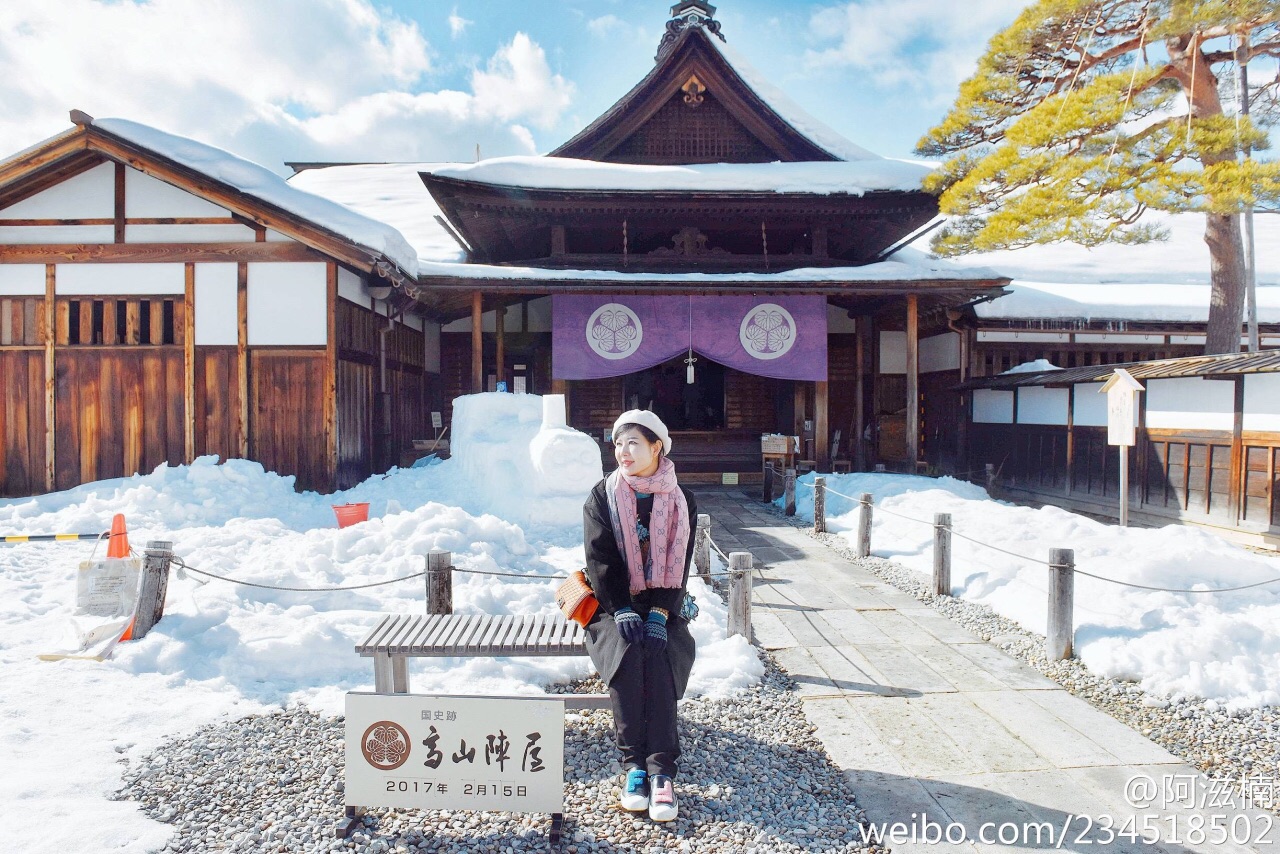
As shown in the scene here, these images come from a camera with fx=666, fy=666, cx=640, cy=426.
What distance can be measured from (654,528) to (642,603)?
1.18ft

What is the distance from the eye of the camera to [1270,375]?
→ 750 centimetres

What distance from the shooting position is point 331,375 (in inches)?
373

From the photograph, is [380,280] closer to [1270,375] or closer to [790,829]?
[790,829]

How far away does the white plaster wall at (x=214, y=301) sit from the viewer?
9.40 meters

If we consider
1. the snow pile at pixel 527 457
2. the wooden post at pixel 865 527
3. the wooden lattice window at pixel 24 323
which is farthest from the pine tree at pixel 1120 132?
the wooden lattice window at pixel 24 323

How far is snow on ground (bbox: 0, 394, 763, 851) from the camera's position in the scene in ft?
10.4

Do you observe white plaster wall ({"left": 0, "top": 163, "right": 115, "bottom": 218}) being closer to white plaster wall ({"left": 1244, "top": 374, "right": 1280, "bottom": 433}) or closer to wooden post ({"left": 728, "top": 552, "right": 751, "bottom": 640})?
wooden post ({"left": 728, "top": 552, "right": 751, "bottom": 640})

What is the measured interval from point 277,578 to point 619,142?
1186 centimetres

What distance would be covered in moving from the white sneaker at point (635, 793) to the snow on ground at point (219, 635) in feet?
3.91

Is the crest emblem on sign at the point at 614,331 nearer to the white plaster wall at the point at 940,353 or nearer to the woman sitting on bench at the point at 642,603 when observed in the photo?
the white plaster wall at the point at 940,353

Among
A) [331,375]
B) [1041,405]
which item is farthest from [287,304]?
[1041,405]

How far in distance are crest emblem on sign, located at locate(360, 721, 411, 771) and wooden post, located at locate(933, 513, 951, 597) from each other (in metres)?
5.08

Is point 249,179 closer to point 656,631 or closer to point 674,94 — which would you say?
point 674,94

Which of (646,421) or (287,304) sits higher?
(287,304)
